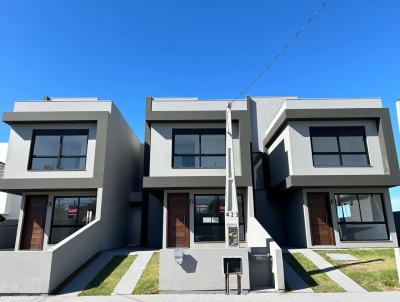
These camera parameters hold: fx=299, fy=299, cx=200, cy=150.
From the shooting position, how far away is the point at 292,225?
585 inches

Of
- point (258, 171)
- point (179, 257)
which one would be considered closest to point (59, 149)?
point (179, 257)

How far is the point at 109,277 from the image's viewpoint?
32.2 ft

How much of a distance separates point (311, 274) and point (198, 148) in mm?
7042

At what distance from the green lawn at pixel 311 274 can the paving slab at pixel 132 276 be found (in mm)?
5231

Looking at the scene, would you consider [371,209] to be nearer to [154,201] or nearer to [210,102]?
[210,102]

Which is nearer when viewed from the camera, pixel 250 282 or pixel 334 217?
pixel 250 282

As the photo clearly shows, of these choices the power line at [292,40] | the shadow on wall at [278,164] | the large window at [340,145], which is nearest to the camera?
the power line at [292,40]

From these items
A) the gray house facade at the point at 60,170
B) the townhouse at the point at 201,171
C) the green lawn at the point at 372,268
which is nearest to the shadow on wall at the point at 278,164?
the townhouse at the point at 201,171

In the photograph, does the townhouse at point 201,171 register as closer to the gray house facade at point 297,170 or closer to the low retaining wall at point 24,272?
the gray house facade at point 297,170

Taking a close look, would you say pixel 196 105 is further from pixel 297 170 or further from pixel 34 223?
pixel 34 223

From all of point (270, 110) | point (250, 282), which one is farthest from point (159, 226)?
point (270, 110)

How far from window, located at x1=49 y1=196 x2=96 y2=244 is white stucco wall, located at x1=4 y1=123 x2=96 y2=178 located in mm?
1367

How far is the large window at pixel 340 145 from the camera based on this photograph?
14.0 meters

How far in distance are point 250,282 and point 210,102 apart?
8316 mm
